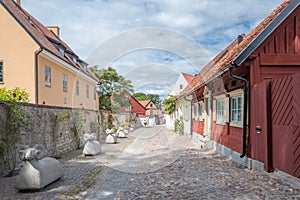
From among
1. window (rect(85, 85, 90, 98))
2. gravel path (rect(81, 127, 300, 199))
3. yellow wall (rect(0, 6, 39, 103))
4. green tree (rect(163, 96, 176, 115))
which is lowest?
gravel path (rect(81, 127, 300, 199))

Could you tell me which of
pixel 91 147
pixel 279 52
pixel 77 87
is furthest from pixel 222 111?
pixel 77 87

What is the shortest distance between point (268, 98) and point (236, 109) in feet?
7.25

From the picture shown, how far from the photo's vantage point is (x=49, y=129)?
25.8ft

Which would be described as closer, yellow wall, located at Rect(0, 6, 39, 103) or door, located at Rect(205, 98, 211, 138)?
door, located at Rect(205, 98, 211, 138)

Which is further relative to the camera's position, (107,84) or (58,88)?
(107,84)

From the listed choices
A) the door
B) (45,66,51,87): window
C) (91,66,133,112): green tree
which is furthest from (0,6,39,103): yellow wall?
(91,66,133,112): green tree

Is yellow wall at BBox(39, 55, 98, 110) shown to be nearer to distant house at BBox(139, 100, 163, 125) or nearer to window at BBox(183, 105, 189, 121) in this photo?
window at BBox(183, 105, 189, 121)

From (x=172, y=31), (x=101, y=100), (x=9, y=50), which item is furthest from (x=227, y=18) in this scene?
(x=101, y=100)

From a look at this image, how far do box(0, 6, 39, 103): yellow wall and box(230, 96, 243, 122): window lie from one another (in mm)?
8717

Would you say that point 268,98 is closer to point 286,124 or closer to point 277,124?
point 277,124

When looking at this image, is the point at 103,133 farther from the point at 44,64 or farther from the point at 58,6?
the point at 58,6

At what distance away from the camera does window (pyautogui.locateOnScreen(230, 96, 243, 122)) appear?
23.0 feet

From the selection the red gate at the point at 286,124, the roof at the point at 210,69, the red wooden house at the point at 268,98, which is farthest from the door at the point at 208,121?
the red gate at the point at 286,124

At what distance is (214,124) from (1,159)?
24.4 feet
